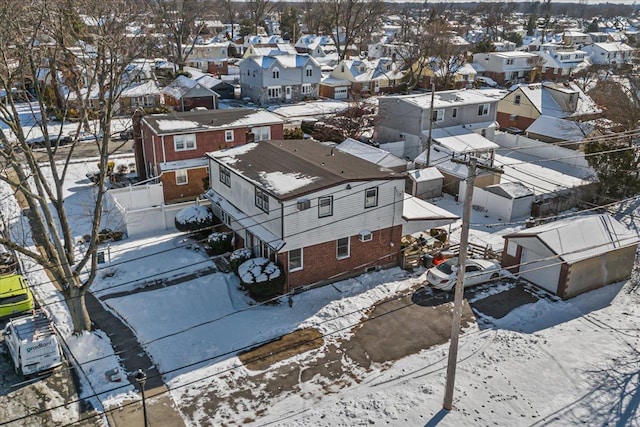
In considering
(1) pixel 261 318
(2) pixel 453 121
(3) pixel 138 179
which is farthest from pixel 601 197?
(3) pixel 138 179

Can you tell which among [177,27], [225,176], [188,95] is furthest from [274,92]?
[225,176]

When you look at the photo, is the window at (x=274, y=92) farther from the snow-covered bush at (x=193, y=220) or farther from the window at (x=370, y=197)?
the window at (x=370, y=197)

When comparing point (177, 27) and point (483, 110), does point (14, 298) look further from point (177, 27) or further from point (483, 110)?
point (177, 27)

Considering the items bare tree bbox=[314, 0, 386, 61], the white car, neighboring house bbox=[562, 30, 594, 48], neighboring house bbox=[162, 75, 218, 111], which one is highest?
bare tree bbox=[314, 0, 386, 61]

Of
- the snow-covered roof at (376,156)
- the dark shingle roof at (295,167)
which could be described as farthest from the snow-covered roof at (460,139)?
the dark shingle roof at (295,167)

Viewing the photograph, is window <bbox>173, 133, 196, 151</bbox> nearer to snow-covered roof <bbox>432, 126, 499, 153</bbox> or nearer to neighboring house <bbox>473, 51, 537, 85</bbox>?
snow-covered roof <bbox>432, 126, 499, 153</bbox>

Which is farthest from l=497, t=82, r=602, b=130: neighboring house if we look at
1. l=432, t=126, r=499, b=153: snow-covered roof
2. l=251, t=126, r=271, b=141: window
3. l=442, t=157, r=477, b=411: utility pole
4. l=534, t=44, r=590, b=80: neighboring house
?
l=442, t=157, r=477, b=411: utility pole
